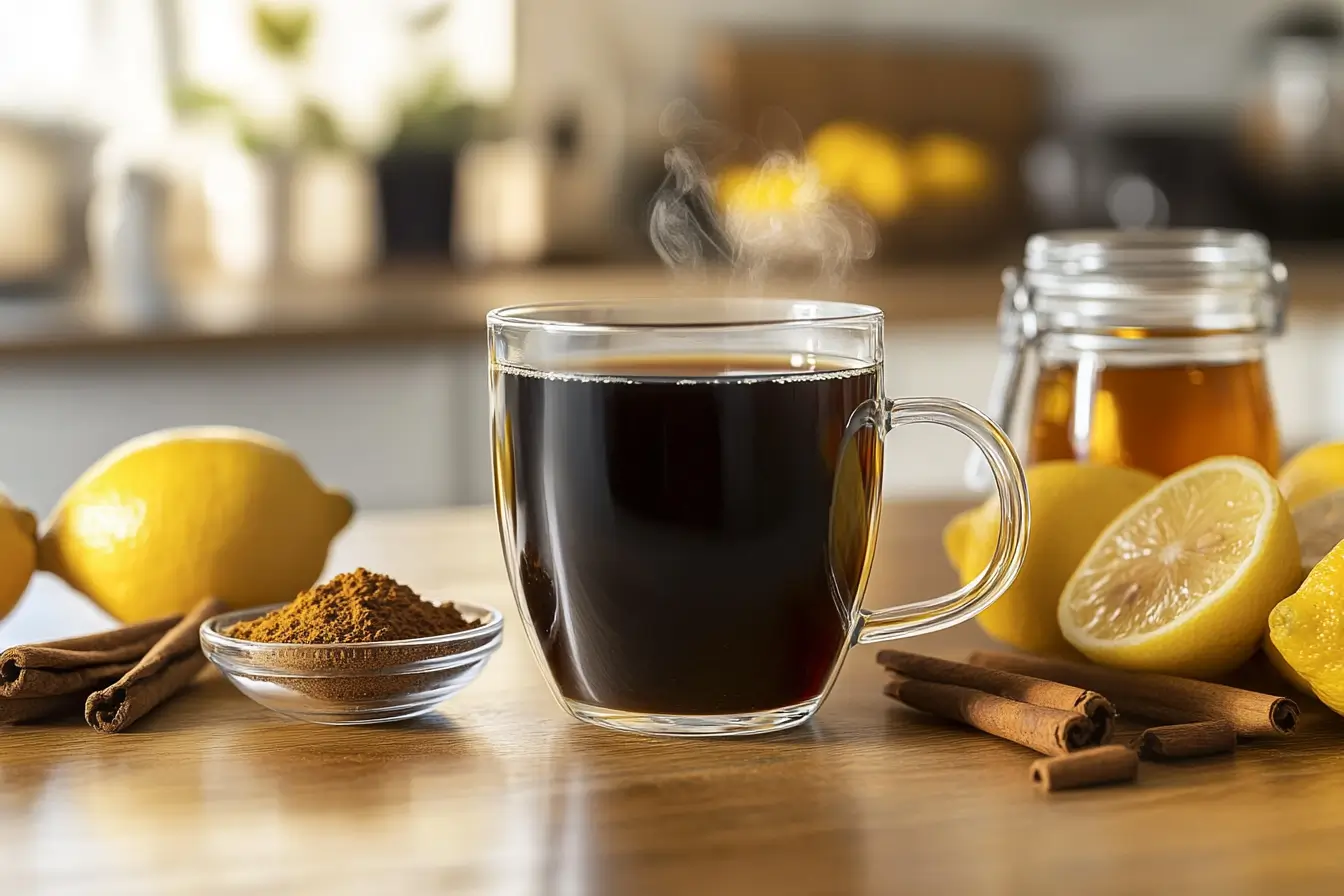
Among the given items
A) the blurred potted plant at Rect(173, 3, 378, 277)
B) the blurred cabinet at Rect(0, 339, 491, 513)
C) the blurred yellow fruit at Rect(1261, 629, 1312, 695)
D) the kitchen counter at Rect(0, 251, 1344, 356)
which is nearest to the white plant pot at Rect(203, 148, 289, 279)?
the blurred potted plant at Rect(173, 3, 378, 277)

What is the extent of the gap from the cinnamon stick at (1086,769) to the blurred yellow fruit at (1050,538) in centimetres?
18

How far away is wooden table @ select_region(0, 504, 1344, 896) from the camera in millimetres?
510

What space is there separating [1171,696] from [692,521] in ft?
0.72

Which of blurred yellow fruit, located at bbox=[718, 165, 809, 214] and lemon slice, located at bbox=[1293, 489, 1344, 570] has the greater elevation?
blurred yellow fruit, located at bbox=[718, 165, 809, 214]

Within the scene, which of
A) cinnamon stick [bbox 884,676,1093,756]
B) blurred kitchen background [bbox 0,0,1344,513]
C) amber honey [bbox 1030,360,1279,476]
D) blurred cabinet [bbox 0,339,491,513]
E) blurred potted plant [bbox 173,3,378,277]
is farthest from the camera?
blurred potted plant [bbox 173,3,378,277]

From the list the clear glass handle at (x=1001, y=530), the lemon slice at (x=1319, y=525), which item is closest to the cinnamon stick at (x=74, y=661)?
the clear glass handle at (x=1001, y=530)

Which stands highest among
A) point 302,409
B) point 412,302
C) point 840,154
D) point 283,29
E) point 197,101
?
point 283,29

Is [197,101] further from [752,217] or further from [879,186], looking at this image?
[879,186]

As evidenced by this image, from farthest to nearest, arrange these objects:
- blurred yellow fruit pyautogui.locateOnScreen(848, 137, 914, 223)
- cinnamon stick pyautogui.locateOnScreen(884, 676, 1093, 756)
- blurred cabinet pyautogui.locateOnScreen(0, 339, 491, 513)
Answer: blurred yellow fruit pyautogui.locateOnScreen(848, 137, 914, 223)
blurred cabinet pyautogui.locateOnScreen(0, 339, 491, 513)
cinnamon stick pyautogui.locateOnScreen(884, 676, 1093, 756)

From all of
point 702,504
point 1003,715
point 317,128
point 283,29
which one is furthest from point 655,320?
point 283,29

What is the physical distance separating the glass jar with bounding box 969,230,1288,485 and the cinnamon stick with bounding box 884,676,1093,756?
0.85 feet

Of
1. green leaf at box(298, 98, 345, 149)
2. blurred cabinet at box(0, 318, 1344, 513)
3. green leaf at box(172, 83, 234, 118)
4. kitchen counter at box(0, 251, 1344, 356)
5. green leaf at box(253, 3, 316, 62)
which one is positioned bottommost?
blurred cabinet at box(0, 318, 1344, 513)

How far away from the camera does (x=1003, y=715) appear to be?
65cm

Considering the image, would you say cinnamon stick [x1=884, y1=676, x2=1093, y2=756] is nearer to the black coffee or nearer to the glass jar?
the black coffee
